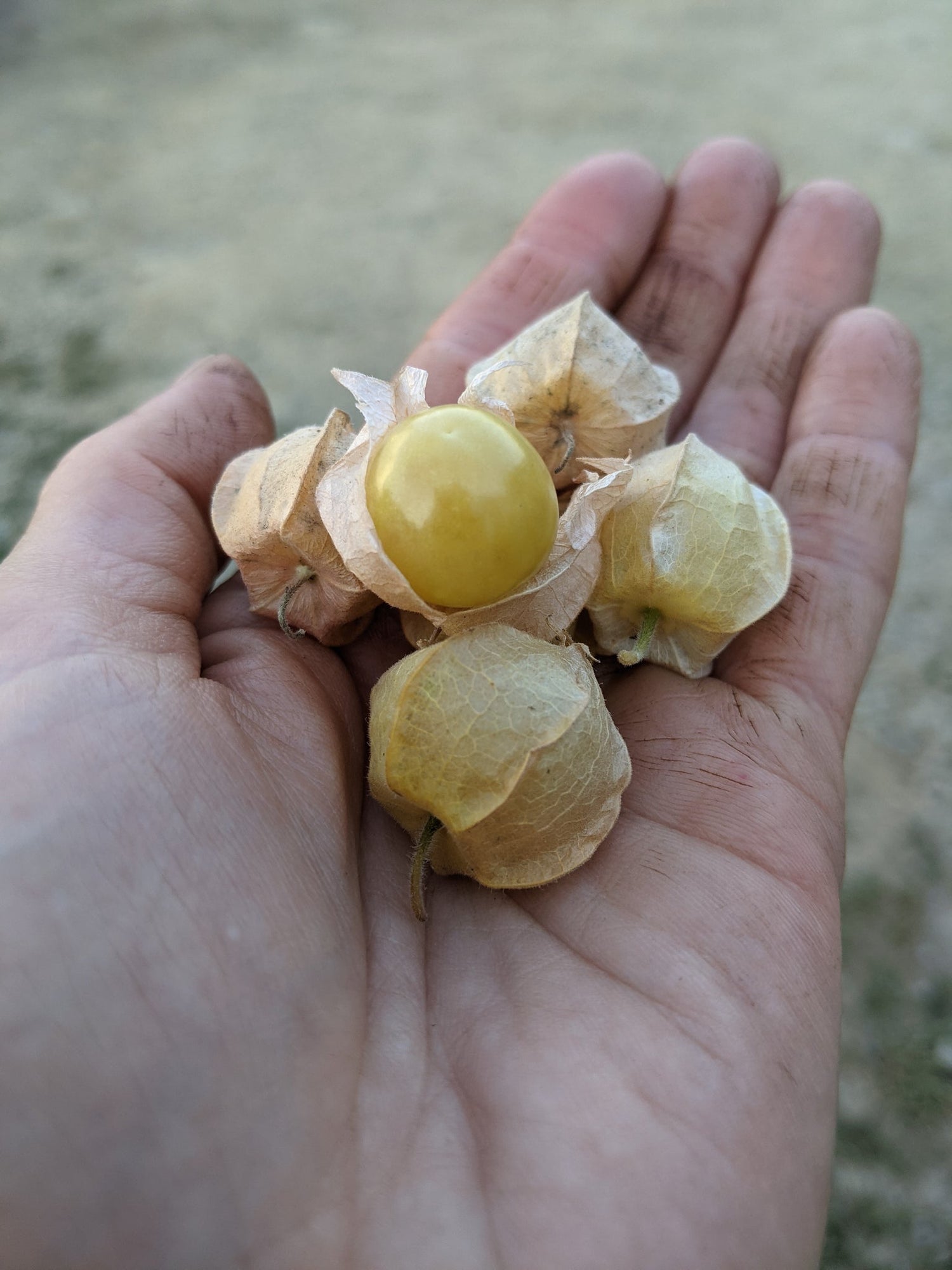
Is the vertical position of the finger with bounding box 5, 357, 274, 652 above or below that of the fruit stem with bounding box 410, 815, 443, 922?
above

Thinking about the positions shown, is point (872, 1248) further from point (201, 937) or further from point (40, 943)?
point (40, 943)

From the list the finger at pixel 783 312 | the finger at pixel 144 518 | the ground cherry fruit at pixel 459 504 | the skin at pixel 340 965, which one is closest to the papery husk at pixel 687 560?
the skin at pixel 340 965

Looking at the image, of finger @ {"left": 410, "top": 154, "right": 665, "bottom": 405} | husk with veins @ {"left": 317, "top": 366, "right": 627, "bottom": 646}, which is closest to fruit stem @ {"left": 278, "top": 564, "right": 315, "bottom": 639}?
husk with veins @ {"left": 317, "top": 366, "right": 627, "bottom": 646}

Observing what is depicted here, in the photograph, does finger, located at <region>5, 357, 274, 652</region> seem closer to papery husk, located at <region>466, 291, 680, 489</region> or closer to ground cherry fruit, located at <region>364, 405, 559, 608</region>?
ground cherry fruit, located at <region>364, 405, 559, 608</region>

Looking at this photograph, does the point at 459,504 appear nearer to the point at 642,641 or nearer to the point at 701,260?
the point at 642,641

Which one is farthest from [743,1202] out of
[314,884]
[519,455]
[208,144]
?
[208,144]

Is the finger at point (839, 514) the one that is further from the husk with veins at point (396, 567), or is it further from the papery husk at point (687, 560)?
the husk with veins at point (396, 567)
